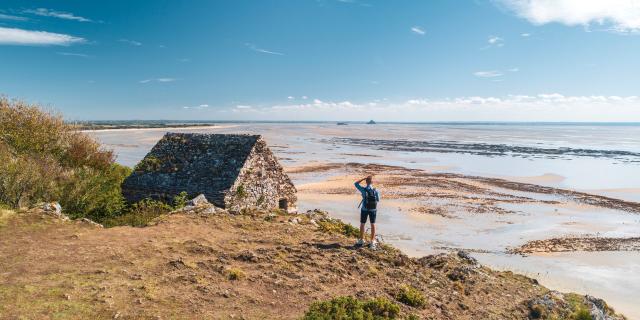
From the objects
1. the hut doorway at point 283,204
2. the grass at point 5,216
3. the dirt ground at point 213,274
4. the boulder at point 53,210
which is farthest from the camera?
the hut doorway at point 283,204

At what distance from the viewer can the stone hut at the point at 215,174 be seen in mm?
17641

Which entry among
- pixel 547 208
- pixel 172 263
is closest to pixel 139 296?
pixel 172 263

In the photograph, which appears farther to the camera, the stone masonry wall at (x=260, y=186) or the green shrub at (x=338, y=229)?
the stone masonry wall at (x=260, y=186)

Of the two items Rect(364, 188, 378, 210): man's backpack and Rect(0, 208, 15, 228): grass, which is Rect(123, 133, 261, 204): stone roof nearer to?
Rect(0, 208, 15, 228): grass

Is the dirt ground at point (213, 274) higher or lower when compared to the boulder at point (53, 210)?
lower

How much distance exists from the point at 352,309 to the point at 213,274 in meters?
3.58

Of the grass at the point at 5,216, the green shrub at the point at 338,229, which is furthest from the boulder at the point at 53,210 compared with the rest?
the green shrub at the point at 338,229

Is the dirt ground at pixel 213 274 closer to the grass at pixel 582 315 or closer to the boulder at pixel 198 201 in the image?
→ the grass at pixel 582 315

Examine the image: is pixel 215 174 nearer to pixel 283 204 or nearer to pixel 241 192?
pixel 241 192

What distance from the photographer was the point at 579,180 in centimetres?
4409

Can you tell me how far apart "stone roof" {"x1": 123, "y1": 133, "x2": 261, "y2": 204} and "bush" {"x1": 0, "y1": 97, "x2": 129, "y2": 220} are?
46.1 inches

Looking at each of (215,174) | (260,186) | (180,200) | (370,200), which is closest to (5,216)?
(180,200)

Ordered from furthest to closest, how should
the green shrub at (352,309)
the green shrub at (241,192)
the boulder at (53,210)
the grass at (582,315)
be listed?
the green shrub at (241,192) < the boulder at (53,210) < the grass at (582,315) < the green shrub at (352,309)

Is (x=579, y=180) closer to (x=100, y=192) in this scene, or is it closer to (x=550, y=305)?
(x=550, y=305)
